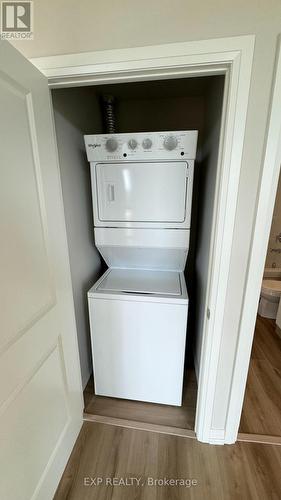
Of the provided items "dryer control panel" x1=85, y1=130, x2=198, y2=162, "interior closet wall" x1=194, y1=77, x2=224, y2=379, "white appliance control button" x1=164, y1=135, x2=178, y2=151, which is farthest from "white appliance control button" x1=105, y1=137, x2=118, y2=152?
"interior closet wall" x1=194, y1=77, x2=224, y2=379

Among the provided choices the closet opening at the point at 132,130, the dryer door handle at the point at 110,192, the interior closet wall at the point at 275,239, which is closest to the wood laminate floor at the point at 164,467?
the closet opening at the point at 132,130

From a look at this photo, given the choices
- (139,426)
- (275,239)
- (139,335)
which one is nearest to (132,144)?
(139,335)

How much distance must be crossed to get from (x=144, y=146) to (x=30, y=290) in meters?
1.00

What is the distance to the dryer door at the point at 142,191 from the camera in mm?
1335

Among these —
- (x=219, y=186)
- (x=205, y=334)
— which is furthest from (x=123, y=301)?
(x=219, y=186)

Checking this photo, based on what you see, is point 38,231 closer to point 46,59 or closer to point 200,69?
point 46,59

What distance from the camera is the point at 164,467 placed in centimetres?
120

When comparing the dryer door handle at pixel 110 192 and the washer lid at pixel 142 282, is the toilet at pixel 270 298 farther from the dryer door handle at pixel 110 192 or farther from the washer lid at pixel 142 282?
the dryer door handle at pixel 110 192

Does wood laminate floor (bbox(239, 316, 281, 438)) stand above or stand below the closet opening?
below

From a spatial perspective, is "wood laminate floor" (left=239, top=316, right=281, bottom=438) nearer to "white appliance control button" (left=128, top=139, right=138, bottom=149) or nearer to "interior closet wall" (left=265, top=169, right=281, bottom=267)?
"interior closet wall" (left=265, top=169, right=281, bottom=267)

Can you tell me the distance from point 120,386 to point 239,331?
980 mm

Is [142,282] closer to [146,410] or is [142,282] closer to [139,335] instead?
[139,335]

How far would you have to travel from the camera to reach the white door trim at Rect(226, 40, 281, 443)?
2.65 feet

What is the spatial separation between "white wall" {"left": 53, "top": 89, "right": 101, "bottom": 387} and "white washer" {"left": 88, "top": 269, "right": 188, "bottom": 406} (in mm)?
182
